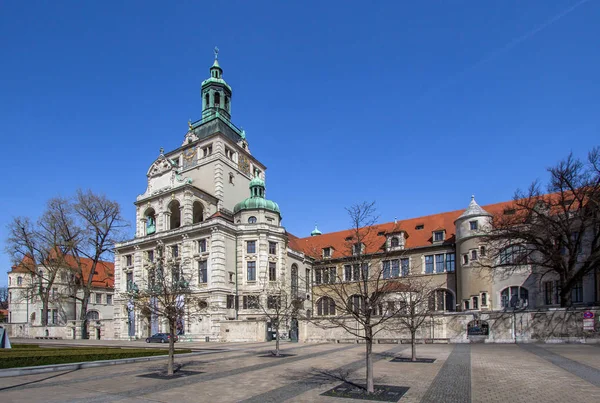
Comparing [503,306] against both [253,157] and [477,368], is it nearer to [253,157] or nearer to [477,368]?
[477,368]

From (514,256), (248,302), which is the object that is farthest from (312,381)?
(514,256)

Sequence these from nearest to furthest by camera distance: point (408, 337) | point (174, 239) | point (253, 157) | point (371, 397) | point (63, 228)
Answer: point (371, 397) → point (408, 337) → point (174, 239) → point (63, 228) → point (253, 157)

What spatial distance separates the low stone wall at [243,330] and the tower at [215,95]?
102 feet

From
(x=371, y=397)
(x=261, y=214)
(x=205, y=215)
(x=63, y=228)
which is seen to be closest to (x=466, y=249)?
(x=261, y=214)

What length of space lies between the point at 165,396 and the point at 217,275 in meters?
33.5

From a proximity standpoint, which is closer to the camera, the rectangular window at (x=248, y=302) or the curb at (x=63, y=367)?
the curb at (x=63, y=367)

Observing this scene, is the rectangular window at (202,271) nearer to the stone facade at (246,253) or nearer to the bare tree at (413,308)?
the stone facade at (246,253)

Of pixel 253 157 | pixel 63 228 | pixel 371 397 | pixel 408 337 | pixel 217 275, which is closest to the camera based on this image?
pixel 371 397

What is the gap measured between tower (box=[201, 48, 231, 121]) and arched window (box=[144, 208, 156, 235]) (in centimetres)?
1537

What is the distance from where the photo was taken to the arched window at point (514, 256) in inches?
1530

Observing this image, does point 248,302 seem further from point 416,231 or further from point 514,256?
point 514,256

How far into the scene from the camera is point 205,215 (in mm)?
53719

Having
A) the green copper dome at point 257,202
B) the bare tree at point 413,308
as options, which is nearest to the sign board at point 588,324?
the bare tree at point 413,308

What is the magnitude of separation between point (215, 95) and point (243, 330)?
117 ft
